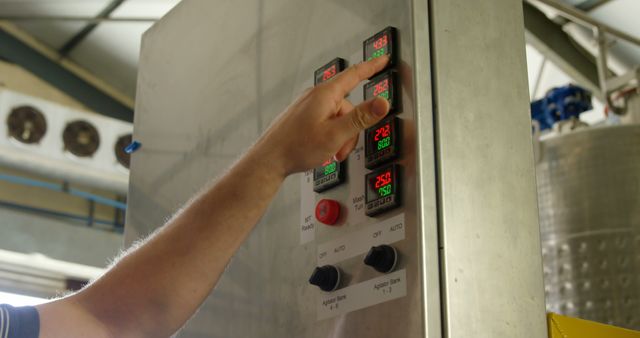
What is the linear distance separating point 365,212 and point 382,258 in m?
0.09

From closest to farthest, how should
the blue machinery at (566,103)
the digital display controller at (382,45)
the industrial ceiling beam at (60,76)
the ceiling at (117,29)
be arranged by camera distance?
1. the digital display controller at (382,45)
2. the blue machinery at (566,103)
3. the ceiling at (117,29)
4. the industrial ceiling beam at (60,76)

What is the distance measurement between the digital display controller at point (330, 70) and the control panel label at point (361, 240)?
26 centimetres

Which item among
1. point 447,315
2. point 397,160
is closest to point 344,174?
point 397,160

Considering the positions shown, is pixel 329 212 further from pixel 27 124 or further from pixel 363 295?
pixel 27 124

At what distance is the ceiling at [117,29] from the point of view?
418 centimetres

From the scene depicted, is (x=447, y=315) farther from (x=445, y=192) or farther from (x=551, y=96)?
(x=551, y=96)

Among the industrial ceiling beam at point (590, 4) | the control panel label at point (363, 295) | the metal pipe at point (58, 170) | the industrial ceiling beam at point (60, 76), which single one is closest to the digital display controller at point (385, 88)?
the control panel label at point (363, 295)

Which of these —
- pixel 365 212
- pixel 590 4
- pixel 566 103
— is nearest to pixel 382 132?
pixel 365 212

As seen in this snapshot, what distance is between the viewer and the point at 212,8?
1725 mm

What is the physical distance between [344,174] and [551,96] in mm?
1915

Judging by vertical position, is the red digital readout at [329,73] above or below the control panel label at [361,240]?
above

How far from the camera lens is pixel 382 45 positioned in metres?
1.22

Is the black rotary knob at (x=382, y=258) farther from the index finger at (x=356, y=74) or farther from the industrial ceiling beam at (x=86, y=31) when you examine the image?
the industrial ceiling beam at (x=86, y=31)

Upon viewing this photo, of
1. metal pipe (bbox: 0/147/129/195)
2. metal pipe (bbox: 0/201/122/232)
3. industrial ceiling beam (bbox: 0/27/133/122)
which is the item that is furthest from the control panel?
industrial ceiling beam (bbox: 0/27/133/122)
